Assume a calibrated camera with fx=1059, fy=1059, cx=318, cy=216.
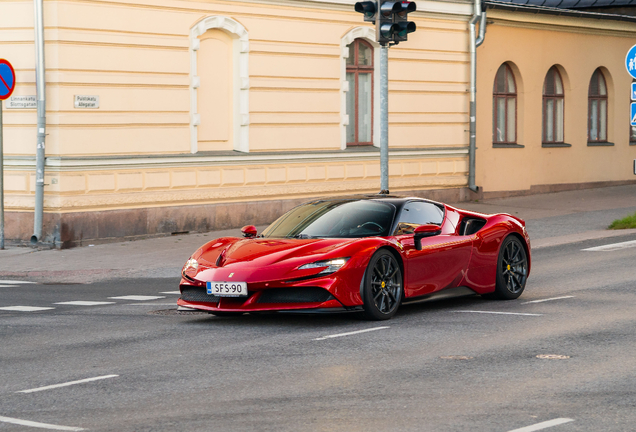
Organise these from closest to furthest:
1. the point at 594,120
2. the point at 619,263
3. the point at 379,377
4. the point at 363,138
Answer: the point at 379,377, the point at 619,263, the point at 363,138, the point at 594,120

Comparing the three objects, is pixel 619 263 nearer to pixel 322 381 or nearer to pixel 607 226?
pixel 607 226

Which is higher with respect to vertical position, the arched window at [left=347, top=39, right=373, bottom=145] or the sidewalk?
the arched window at [left=347, top=39, right=373, bottom=145]

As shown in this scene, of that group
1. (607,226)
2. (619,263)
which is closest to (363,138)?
(607,226)

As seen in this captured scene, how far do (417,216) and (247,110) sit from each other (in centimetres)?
1015

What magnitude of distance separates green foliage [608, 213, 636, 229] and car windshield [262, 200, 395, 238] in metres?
9.61

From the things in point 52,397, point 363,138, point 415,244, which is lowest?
point 52,397

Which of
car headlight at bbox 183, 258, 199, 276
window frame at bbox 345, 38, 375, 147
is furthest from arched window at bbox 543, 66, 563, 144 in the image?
car headlight at bbox 183, 258, 199, 276

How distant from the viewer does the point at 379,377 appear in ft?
23.4

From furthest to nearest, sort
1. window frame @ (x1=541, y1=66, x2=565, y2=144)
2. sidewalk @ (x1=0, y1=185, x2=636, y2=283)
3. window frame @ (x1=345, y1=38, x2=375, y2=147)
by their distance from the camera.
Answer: window frame @ (x1=541, y1=66, x2=565, y2=144) < window frame @ (x1=345, y1=38, x2=375, y2=147) < sidewalk @ (x1=0, y1=185, x2=636, y2=283)

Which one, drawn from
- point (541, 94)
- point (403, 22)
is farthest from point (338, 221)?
point (541, 94)

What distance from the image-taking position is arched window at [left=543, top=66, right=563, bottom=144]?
27516mm

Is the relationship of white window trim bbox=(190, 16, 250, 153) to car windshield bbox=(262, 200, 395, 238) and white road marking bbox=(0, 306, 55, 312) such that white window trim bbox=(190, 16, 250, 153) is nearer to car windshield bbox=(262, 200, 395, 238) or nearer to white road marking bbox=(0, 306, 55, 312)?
white road marking bbox=(0, 306, 55, 312)

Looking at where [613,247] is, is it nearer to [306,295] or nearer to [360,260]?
[360,260]

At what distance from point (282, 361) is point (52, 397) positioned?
1790mm
